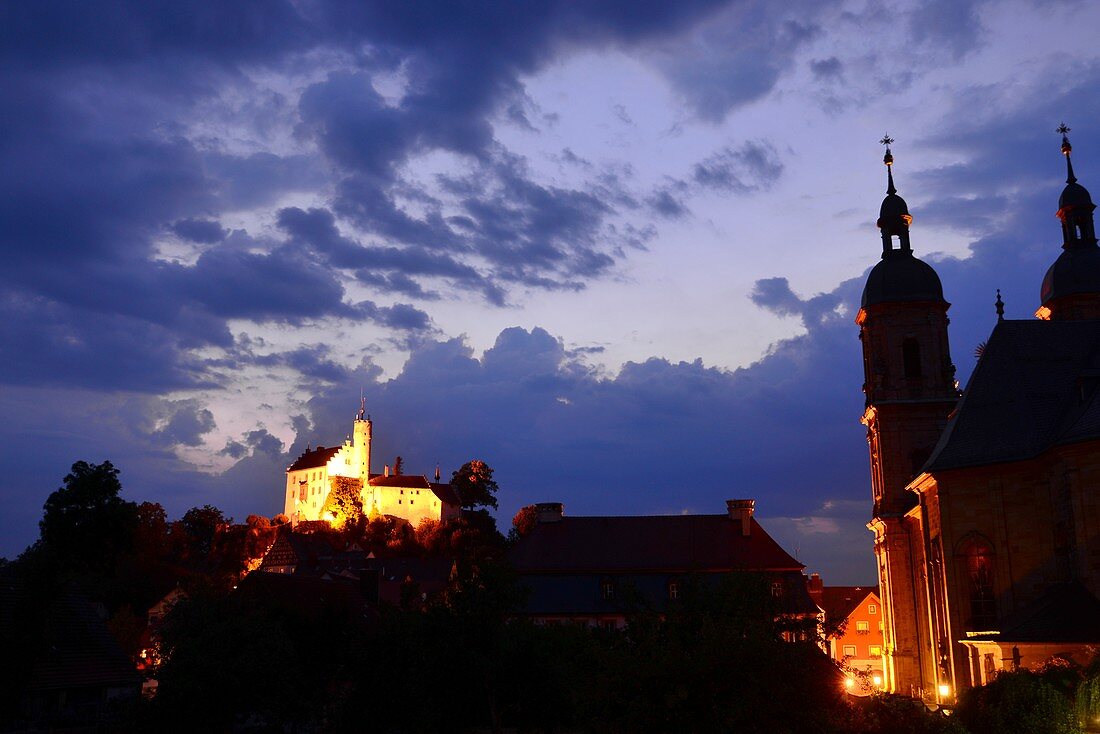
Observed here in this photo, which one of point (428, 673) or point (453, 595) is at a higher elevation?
point (453, 595)

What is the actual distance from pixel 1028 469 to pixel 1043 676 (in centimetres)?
1309

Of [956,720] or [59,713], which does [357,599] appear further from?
[956,720]

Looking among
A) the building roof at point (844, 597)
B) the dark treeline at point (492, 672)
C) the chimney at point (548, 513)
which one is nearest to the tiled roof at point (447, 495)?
the building roof at point (844, 597)

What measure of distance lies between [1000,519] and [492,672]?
79.6 feet

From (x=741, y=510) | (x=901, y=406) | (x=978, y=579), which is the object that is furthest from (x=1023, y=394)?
(x=741, y=510)

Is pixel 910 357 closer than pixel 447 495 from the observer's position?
Yes

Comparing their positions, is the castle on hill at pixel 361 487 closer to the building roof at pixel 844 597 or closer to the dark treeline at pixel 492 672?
the building roof at pixel 844 597

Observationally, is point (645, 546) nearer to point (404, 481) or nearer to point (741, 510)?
point (741, 510)

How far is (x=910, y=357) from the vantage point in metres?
60.4

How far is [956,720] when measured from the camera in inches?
1013

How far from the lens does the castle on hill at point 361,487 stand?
167000mm

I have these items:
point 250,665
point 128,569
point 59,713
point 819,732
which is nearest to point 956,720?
point 819,732

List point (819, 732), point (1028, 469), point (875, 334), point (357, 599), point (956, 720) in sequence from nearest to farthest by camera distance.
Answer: point (819, 732) < point (956, 720) < point (1028, 469) < point (357, 599) < point (875, 334)

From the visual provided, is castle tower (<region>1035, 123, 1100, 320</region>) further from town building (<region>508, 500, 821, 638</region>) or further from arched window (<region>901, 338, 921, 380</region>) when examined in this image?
town building (<region>508, 500, 821, 638</region>)
